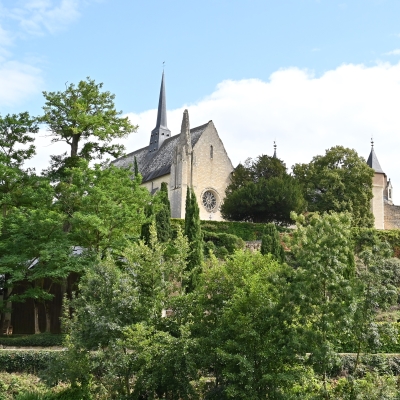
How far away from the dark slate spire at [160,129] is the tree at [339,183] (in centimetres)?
1624

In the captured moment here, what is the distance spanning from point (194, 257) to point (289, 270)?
12.5m

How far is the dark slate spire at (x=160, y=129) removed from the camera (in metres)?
59.2

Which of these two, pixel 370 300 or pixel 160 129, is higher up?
pixel 160 129

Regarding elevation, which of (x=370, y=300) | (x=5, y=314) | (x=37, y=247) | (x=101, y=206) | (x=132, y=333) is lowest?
(x=5, y=314)

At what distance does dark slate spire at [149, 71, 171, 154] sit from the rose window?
35.8ft

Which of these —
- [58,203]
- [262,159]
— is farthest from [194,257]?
[262,159]

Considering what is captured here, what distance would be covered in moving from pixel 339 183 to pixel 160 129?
68.8 ft

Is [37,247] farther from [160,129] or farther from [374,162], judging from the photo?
[374,162]

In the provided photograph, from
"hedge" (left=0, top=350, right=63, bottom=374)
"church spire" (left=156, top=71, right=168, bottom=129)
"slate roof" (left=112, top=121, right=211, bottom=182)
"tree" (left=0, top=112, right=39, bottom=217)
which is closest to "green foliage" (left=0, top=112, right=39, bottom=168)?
"tree" (left=0, top=112, right=39, bottom=217)

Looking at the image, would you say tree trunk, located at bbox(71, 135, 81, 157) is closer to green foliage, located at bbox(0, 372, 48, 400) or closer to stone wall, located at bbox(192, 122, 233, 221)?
green foliage, located at bbox(0, 372, 48, 400)

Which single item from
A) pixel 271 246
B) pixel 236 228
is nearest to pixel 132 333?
pixel 271 246

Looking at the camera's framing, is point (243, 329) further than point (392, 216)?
No

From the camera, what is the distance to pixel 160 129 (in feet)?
195

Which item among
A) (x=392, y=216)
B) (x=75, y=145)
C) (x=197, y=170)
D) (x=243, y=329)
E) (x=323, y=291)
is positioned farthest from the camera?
(x=392, y=216)
